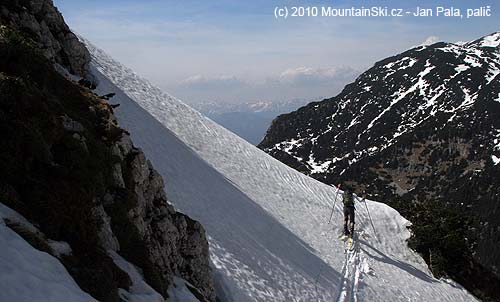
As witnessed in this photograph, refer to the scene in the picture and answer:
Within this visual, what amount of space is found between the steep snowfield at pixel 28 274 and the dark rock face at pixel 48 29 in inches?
450

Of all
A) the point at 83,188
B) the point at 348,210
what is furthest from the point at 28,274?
the point at 348,210

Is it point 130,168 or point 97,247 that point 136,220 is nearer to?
point 130,168

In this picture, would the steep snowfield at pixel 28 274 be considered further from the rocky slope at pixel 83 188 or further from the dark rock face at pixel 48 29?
the dark rock face at pixel 48 29

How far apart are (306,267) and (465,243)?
20.7 m

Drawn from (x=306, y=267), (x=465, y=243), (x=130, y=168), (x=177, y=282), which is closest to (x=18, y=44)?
(x=130, y=168)

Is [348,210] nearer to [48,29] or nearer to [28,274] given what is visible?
[48,29]

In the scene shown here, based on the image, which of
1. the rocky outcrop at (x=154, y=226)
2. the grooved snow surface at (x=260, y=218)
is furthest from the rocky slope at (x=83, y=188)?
the grooved snow surface at (x=260, y=218)

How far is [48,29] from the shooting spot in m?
21.4

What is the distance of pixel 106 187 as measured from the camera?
39.9ft

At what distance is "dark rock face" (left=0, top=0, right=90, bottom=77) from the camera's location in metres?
18.4

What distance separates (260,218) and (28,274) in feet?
69.4

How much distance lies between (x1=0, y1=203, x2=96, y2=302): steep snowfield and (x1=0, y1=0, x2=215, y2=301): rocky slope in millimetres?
344

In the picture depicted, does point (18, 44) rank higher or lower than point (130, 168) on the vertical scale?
higher

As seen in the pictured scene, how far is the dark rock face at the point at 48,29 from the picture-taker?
18.4m
